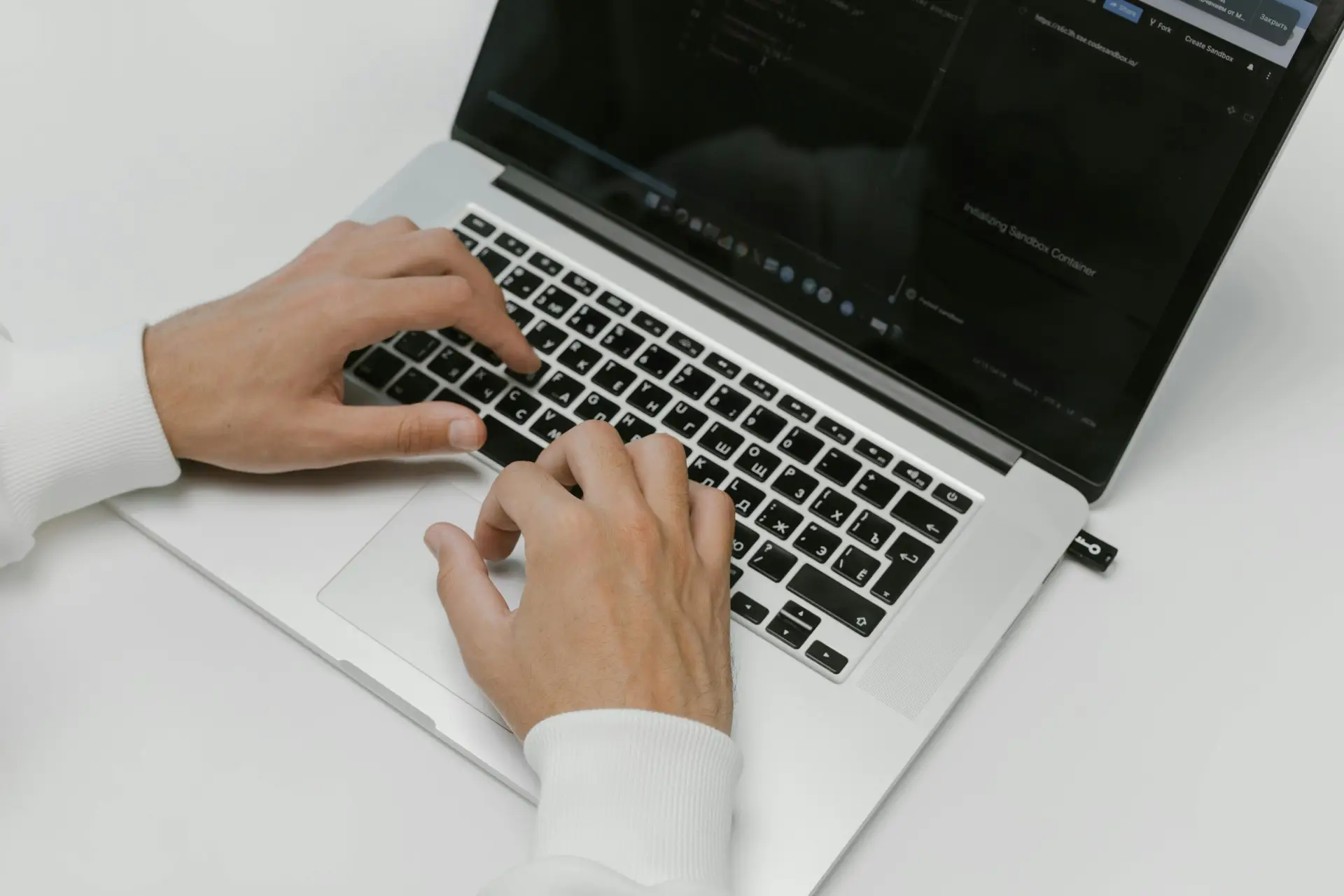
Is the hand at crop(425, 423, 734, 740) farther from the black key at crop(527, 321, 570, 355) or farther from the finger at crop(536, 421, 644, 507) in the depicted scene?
the black key at crop(527, 321, 570, 355)

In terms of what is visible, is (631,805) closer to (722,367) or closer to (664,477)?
(664,477)

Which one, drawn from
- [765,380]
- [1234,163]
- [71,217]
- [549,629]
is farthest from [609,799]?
[71,217]

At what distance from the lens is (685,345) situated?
88 cm

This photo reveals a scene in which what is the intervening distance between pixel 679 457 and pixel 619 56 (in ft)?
1.03

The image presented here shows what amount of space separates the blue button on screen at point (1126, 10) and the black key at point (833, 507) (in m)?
0.32

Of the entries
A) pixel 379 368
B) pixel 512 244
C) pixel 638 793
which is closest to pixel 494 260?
pixel 512 244

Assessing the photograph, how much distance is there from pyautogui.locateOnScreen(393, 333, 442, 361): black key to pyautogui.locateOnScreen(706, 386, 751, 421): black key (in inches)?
7.4

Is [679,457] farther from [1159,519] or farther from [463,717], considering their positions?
[1159,519]

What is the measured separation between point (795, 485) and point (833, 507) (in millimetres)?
28

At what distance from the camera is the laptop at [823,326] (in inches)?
29.0

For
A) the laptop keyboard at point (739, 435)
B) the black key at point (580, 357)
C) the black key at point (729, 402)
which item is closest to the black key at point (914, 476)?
the laptop keyboard at point (739, 435)

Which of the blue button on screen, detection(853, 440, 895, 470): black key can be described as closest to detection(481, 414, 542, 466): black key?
detection(853, 440, 895, 470): black key

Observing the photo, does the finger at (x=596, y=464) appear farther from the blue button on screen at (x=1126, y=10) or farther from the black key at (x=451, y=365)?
the blue button on screen at (x=1126, y=10)

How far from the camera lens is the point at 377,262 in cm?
85
